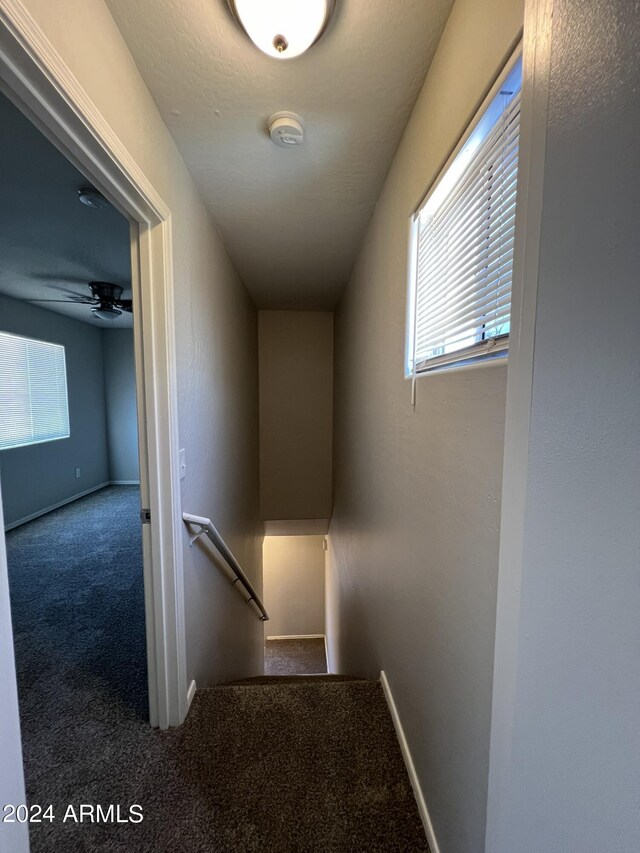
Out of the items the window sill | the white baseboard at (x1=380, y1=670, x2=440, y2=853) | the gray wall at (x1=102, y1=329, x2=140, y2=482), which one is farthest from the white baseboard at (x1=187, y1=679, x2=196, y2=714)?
the gray wall at (x1=102, y1=329, x2=140, y2=482)

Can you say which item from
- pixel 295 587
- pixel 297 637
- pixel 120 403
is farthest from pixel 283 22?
pixel 297 637

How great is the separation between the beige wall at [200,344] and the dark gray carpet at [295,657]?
203cm

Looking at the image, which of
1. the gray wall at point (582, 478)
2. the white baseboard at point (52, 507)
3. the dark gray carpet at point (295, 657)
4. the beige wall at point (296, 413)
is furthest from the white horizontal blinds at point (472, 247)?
the dark gray carpet at point (295, 657)

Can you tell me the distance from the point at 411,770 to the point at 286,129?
7.52 ft

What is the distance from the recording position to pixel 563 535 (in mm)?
459

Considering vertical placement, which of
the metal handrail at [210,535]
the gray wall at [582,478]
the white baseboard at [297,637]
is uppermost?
the gray wall at [582,478]

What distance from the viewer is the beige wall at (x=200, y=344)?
798 mm

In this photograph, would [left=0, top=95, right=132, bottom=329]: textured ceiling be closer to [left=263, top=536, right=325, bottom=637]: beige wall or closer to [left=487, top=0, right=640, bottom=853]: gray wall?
[left=487, top=0, right=640, bottom=853]: gray wall

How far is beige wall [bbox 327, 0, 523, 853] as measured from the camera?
2.24ft

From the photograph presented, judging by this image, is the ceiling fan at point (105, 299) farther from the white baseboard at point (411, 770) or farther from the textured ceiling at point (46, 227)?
the white baseboard at point (411, 770)

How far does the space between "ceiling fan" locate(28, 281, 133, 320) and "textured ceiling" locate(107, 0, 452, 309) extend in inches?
84.5

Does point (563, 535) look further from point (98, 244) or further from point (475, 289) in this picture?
point (98, 244)

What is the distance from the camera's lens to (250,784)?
1136mm

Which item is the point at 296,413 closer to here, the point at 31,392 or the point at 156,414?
the point at 156,414
